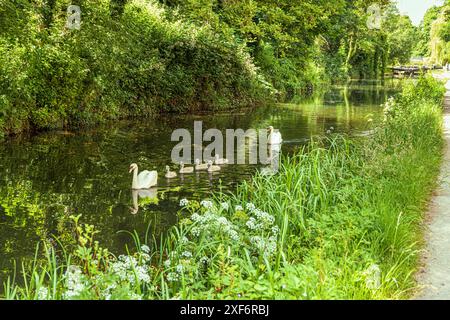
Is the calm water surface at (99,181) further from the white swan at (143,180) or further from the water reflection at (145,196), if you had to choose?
the white swan at (143,180)

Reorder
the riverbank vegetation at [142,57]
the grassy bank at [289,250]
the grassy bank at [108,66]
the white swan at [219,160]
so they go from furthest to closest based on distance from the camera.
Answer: the riverbank vegetation at [142,57] → the grassy bank at [108,66] → the white swan at [219,160] → the grassy bank at [289,250]

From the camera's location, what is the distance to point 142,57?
2258 centimetres

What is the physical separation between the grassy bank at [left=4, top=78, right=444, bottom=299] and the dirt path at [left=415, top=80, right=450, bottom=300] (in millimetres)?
127

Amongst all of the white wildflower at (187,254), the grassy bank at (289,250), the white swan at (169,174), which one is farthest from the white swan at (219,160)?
the white wildflower at (187,254)

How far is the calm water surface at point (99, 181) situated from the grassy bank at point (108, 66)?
3.58 ft

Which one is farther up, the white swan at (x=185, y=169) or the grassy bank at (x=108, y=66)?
the grassy bank at (x=108, y=66)

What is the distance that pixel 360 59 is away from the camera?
6575 cm

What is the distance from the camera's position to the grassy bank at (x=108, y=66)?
52.1 feet

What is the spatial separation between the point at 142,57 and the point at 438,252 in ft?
60.4

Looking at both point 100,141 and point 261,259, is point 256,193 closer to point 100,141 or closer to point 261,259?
point 261,259

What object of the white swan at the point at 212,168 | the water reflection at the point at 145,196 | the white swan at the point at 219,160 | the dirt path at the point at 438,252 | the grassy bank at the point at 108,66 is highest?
the grassy bank at the point at 108,66

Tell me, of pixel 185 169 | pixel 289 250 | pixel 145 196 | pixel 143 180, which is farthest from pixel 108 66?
pixel 289 250

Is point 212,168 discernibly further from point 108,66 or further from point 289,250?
point 108,66

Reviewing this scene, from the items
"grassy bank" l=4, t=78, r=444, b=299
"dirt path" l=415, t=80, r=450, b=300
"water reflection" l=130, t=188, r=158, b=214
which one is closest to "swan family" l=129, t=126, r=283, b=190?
"water reflection" l=130, t=188, r=158, b=214
